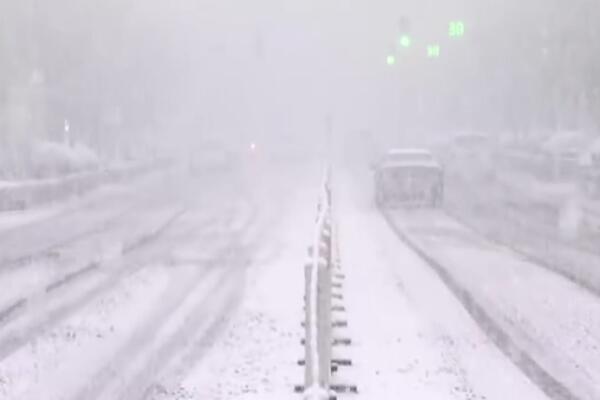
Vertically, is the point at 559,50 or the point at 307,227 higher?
the point at 559,50


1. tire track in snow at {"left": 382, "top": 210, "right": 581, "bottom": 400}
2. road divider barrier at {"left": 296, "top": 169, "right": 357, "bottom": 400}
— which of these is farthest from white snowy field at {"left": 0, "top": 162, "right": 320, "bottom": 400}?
tire track in snow at {"left": 382, "top": 210, "right": 581, "bottom": 400}

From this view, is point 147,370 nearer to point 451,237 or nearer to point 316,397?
point 316,397

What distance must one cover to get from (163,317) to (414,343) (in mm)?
3267

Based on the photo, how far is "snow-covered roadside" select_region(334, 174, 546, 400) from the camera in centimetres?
934

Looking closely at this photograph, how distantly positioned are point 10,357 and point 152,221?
55.5 ft

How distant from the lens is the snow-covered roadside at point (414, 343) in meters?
9.34

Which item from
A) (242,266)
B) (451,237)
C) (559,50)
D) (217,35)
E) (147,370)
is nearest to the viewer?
(147,370)

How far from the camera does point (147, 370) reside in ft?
33.4

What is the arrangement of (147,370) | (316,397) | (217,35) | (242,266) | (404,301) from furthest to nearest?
1. (217,35)
2. (242,266)
3. (404,301)
4. (147,370)
5. (316,397)

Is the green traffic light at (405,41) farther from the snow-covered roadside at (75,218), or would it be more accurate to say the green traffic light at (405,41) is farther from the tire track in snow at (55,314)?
the tire track in snow at (55,314)

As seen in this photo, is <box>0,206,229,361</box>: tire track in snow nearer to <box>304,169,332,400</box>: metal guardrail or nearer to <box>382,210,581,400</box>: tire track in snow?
<box>304,169,332,400</box>: metal guardrail

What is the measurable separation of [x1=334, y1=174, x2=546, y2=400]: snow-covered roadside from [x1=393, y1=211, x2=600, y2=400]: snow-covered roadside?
0.40m

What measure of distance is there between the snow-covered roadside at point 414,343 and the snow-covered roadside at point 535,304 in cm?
40

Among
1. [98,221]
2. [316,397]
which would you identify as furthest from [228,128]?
[316,397]
